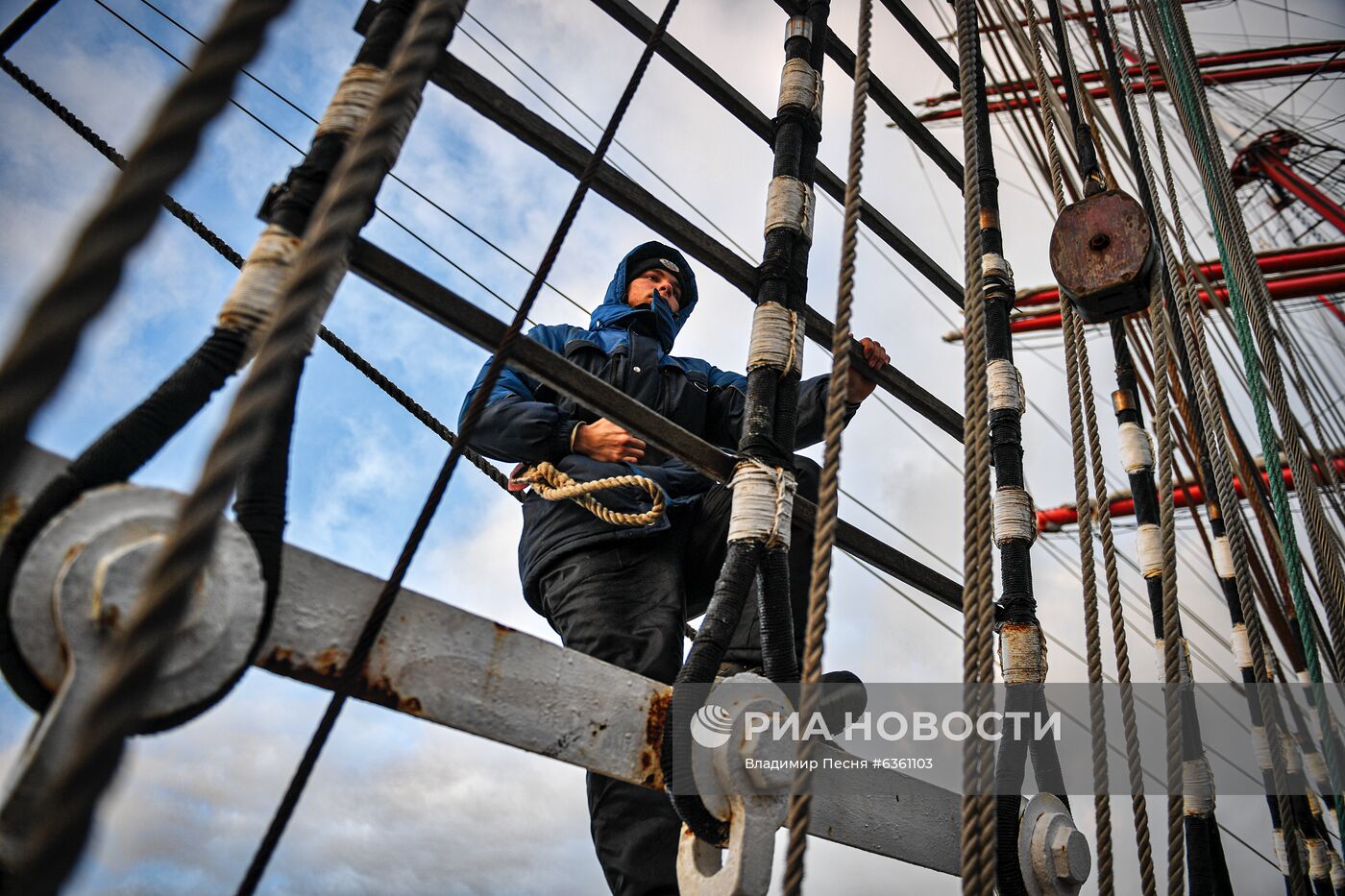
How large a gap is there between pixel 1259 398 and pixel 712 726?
1.88 meters

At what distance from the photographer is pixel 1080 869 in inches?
58.6

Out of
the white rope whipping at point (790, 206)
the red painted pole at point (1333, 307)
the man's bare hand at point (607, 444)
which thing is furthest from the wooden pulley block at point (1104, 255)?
the red painted pole at point (1333, 307)

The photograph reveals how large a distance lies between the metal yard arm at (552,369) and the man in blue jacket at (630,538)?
0.30m

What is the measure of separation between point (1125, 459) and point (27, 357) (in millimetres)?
2179

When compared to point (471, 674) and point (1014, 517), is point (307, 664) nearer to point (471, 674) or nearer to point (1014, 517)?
point (471, 674)

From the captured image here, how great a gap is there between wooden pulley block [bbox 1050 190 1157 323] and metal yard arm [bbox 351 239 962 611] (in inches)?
21.8

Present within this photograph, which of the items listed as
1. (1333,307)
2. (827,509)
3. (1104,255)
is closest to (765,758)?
(827,509)

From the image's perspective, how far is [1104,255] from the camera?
1.51m

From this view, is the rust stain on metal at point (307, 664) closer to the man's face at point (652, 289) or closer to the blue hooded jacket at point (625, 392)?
the blue hooded jacket at point (625, 392)

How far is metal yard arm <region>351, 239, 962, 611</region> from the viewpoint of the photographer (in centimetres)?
107

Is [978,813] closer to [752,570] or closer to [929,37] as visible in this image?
[752,570]

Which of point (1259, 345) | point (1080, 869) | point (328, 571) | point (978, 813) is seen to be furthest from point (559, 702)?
point (1259, 345)

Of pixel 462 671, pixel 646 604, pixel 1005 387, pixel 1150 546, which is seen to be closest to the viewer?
pixel 462 671

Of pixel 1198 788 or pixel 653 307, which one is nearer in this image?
pixel 1198 788
